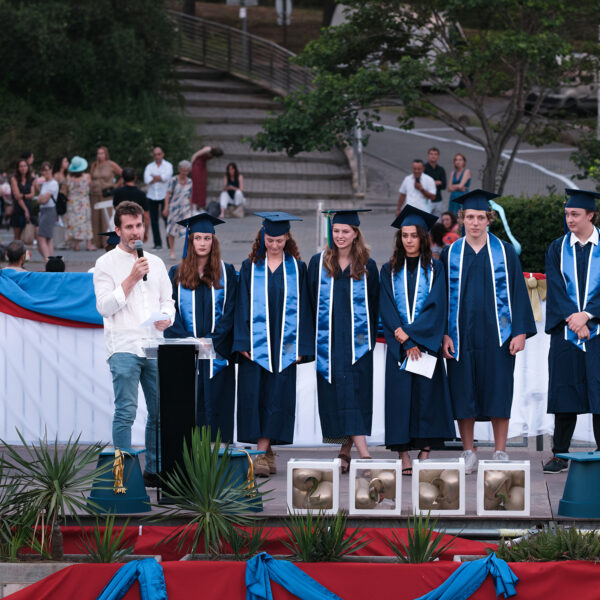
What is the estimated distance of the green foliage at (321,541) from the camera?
6.12 meters

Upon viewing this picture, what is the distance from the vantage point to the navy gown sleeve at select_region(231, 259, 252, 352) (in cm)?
777

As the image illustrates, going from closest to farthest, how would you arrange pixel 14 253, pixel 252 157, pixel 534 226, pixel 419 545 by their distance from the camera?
pixel 419 545, pixel 14 253, pixel 534 226, pixel 252 157

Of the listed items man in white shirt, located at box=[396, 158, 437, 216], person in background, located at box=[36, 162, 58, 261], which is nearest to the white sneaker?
man in white shirt, located at box=[396, 158, 437, 216]

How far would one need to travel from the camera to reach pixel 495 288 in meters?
7.72

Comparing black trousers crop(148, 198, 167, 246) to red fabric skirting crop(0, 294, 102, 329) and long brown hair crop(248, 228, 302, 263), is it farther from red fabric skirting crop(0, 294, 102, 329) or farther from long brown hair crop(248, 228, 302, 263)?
long brown hair crop(248, 228, 302, 263)

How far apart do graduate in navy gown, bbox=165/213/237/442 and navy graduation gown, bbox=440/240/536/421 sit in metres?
1.48

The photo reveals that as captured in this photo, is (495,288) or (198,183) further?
(198,183)

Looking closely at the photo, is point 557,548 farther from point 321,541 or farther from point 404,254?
point 404,254

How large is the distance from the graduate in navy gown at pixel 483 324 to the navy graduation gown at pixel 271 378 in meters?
0.97

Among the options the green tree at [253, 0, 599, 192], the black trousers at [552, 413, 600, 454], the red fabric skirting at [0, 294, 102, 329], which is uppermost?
the green tree at [253, 0, 599, 192]

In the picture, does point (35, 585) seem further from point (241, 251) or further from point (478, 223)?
point (241, 251)

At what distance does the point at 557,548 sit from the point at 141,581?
2065 mm

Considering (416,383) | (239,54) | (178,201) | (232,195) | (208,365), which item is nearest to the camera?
(416,383)

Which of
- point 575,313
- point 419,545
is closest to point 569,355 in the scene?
point 575,313
